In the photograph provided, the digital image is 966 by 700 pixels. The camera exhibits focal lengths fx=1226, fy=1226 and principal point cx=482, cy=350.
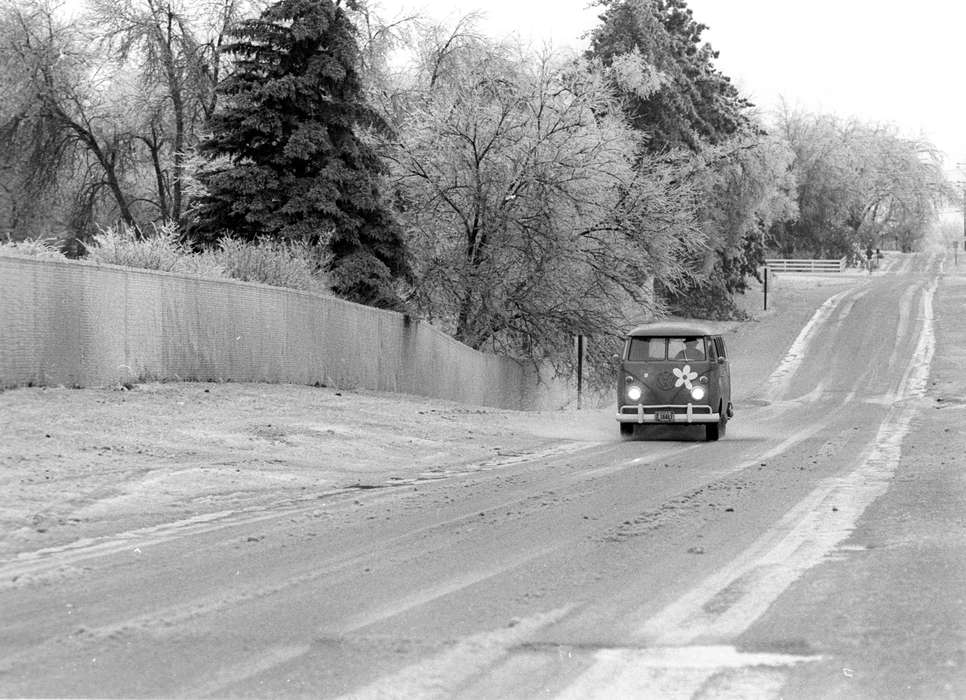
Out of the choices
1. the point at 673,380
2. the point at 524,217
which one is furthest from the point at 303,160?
the point at 673,380

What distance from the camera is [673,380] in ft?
76.2

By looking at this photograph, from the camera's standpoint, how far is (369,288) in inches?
1209

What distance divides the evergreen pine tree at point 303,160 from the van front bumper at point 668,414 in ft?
30.8

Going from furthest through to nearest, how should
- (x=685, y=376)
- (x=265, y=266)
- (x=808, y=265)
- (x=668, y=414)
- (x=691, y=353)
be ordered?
(x=808, y=265), (x=265, y=266), (x=691, y=353), (x=685, y=376), (x=668, y=414)

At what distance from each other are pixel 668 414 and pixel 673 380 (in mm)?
703

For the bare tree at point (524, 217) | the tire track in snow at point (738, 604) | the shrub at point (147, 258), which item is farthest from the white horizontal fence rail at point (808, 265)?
the tire track in snow at point (738, 604)

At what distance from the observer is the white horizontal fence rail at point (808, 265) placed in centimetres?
10131

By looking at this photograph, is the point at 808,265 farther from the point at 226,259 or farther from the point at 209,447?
the point at 209,447

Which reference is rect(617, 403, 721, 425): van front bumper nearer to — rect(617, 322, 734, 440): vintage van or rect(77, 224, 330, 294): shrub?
rect(617, 322, 734, 440): vintage van

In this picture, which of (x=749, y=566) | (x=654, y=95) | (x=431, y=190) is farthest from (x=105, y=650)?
(x=654, y=95)

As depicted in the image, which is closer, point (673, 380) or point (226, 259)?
point (673, 380)

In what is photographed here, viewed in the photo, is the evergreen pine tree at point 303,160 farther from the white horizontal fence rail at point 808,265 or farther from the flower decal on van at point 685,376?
the white horizontal fence rail at point 808,265

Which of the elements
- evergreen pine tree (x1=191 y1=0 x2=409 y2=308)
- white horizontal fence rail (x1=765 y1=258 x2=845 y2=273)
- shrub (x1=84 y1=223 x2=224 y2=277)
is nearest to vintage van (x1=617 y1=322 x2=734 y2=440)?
shrub (x1=84 y1=223 x2=224 y2=277)

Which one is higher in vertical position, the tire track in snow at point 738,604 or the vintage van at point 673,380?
the vintage van at point 673,380
